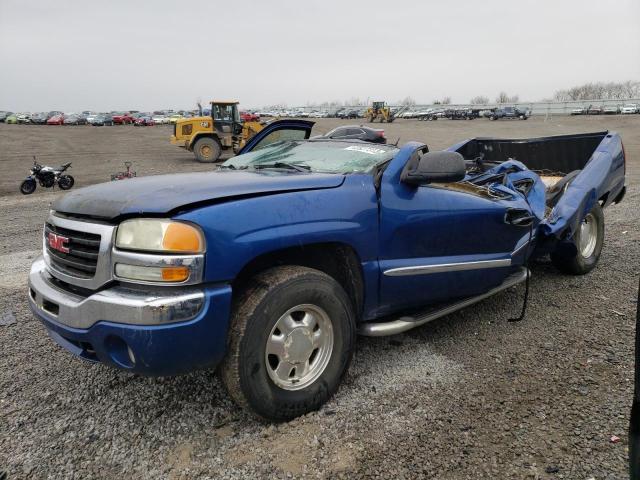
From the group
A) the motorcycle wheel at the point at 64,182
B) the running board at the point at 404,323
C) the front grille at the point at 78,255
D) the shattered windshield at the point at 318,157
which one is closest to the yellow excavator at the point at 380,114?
the motorcycle wheel at the point at 64,182

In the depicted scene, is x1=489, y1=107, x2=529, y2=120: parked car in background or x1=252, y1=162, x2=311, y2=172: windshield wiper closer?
x1=252, y1=162, x2=311, y2=172: windshield wiper

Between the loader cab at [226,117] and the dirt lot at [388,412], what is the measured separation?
1740 cm

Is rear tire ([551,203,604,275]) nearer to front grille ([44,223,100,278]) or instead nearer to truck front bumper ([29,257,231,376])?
truck front bumper ([29,257,231,376])

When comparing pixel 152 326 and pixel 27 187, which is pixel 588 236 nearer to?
pixel 152 326

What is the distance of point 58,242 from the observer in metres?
2.64

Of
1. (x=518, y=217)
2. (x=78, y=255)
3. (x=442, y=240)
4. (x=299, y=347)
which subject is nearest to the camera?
(x=78, y=255)

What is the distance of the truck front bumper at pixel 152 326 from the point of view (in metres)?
2.18

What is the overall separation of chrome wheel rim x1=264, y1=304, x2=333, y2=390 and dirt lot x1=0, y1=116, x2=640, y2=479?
0.80 ft

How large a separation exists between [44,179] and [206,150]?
798 cm

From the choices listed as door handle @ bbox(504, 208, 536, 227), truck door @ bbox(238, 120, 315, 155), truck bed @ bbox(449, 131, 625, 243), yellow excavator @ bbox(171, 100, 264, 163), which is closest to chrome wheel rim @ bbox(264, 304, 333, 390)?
door handle @ bbox(504, 208, 536, 227)

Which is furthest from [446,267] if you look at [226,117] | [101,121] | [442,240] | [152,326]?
[101,121]

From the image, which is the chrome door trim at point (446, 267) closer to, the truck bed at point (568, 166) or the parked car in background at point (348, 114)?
the truck bed at point (568, 166)

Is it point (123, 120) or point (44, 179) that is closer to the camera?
point (44, 179)

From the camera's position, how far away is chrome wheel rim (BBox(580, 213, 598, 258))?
16.7 ft
